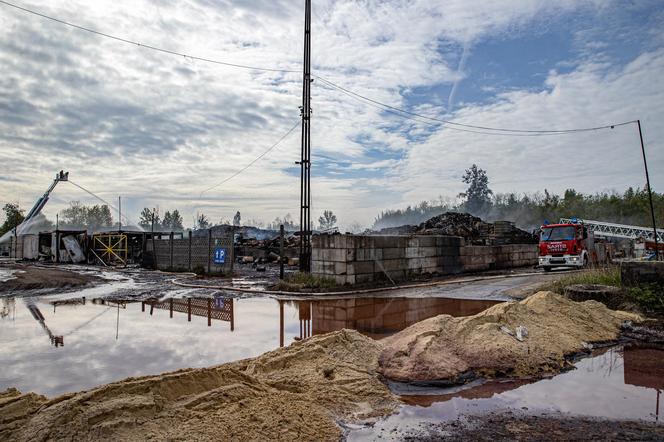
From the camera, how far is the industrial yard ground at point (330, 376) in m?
3.96

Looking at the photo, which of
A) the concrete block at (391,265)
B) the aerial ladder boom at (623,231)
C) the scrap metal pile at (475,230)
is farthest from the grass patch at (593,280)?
the aerial ladder boom at (623,231)

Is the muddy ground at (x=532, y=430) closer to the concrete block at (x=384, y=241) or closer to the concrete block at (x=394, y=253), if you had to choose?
the concrete block at (x=384, y=241)

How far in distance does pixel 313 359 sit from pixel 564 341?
421cm

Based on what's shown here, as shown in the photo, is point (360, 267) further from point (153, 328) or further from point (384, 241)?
point (153, 328)

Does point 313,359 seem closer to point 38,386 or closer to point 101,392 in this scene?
point 101,392

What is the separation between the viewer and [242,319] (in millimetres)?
9656

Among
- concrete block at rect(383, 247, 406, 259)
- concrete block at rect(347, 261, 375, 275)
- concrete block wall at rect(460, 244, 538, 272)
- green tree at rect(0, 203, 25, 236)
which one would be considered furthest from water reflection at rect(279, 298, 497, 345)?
green tree at rect(0, 203, 25, 236)

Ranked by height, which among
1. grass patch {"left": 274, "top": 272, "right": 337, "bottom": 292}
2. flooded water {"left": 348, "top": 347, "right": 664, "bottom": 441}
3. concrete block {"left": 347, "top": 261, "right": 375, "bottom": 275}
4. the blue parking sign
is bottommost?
flooded water {"left": 348, "top": 347, "right": 664, "bottom": 441}

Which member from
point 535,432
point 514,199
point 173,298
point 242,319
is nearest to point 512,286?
point 242,319

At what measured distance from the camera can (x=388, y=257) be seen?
17.4 m

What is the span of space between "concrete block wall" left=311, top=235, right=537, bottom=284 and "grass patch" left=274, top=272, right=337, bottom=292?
0.26m

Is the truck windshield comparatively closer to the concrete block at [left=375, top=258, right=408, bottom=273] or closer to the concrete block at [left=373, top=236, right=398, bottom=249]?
the concrete block at [left=375, top=258, right=408, bottom=273]

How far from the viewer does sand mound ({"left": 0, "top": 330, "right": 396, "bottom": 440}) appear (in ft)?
12.0

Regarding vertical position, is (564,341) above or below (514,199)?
below
